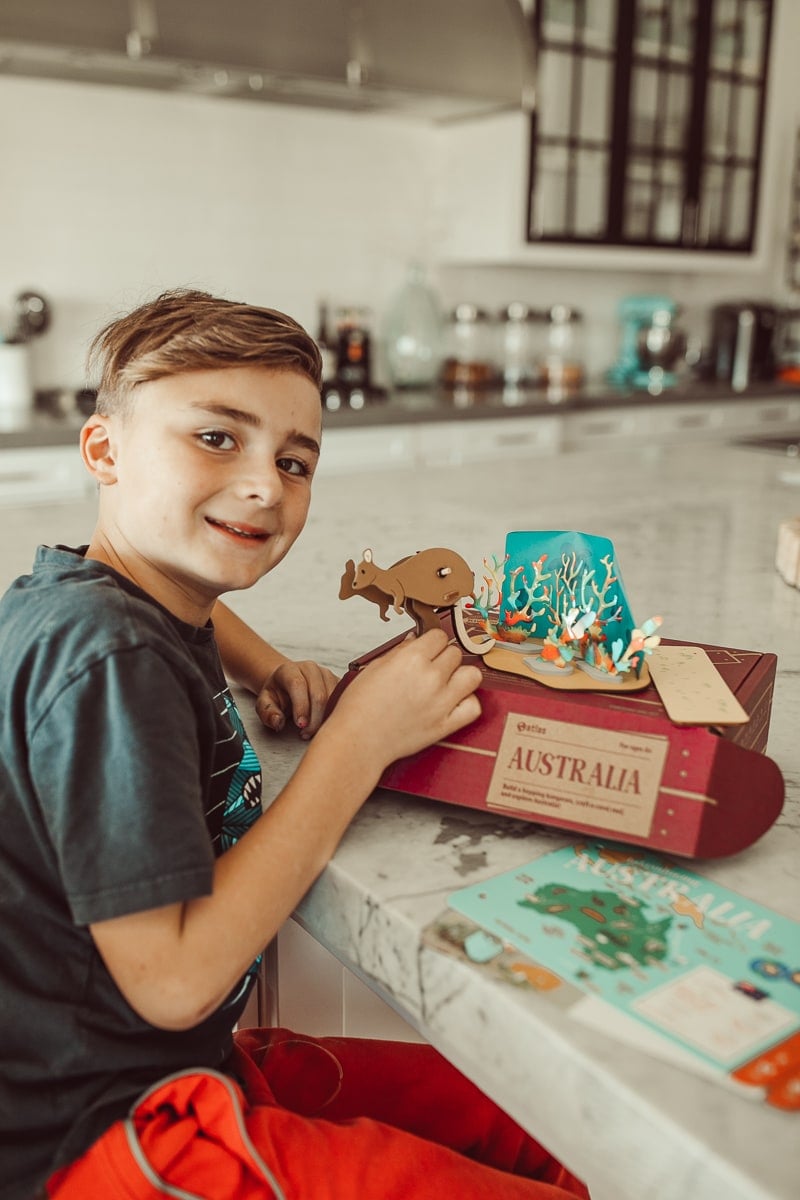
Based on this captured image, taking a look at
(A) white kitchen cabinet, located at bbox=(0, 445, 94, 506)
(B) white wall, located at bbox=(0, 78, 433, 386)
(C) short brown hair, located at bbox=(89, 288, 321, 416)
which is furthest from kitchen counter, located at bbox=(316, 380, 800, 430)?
(C) short brown hair, located at bbox=(89, 288, 321, 416)

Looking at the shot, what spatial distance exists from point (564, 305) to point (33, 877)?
13.9ft

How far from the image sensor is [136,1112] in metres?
0.65

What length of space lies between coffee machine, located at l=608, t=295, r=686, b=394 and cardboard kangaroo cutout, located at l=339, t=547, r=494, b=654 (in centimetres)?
387

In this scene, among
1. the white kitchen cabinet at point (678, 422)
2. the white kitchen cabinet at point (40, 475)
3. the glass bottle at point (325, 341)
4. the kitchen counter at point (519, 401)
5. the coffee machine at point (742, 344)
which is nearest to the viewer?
the white kitchen cabinet at point (40, 475)

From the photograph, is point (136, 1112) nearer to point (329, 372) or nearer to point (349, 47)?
point (349, 47)

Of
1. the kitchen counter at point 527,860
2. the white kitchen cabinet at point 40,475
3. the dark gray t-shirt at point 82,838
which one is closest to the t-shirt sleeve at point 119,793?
the dark gray t-shirt at point 82,838

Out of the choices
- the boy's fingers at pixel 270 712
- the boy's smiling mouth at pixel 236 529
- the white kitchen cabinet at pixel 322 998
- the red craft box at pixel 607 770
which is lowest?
the white kitchen cabinet at pixel 322 998

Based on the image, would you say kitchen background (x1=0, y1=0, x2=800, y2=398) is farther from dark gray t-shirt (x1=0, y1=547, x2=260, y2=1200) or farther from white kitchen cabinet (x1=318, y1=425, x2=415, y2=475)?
dark gray t-shirt (x1=0, y1=547, x2=260, y2=1200)

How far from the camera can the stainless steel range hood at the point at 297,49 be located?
2602mm

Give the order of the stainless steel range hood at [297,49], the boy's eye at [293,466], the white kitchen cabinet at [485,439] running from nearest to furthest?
the boy's eye at [293,466]
the stainless steel range hood at [297,49]
the white kitchen cabinet at [485,439]

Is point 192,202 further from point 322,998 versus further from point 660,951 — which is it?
point 660,951

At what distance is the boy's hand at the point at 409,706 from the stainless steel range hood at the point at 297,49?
2424 millimetres

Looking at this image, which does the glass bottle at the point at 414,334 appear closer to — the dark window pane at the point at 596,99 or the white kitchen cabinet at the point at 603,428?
the white kitchen cabinet at the point at 603,428

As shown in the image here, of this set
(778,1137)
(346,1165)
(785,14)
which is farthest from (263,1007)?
(785,14)
